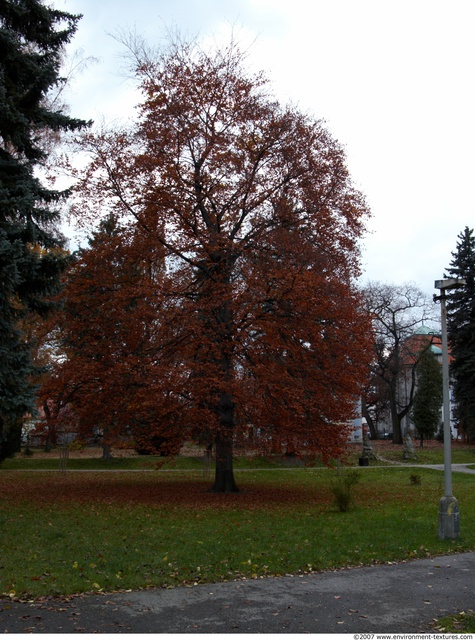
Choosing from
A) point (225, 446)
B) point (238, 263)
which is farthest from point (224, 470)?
point (238, 263)

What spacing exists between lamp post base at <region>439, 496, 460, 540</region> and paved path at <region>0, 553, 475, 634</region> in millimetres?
2713

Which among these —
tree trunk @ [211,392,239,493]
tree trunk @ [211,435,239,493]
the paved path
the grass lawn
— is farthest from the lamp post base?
tree trunk @ [211,435,239,493]

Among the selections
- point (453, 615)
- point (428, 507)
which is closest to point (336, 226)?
point (428, 507)

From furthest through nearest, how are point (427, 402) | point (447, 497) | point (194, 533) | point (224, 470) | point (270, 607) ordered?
point (427, 402)
point (224, 470)
point (194, 533)
point (447, 497)
point (270, 607)

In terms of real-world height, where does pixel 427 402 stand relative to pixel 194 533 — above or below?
above

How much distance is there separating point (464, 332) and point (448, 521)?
33.5 meters

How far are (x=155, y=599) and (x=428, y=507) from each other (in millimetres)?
10016

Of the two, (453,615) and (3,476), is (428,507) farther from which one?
(3,476)

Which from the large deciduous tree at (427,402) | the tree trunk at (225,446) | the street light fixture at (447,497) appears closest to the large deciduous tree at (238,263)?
the tree trunk at (225,446)

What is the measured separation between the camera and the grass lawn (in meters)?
7.99

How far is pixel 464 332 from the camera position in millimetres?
41969

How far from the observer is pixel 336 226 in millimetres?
19078

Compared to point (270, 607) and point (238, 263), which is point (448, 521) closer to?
point (270, 607)

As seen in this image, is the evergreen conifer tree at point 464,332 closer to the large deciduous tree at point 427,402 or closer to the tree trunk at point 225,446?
the large deciduous tree at point 427,402
